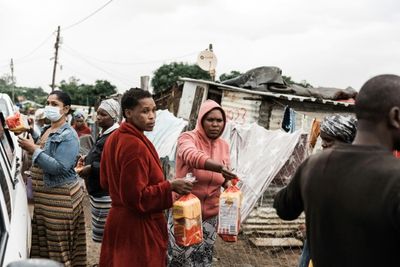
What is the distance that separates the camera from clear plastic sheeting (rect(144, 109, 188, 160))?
632 centimetres

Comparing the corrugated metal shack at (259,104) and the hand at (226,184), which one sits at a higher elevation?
the corrugated metal shack at (259,104)

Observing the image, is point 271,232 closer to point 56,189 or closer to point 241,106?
point 241,106

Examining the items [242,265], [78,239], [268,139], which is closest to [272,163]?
[268,139]

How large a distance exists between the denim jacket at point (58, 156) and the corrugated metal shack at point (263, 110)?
3055 mm

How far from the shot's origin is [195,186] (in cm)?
351

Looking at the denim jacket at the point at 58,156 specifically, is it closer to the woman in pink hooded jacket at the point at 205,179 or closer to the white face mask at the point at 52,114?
the white face mask at the point at 52,114

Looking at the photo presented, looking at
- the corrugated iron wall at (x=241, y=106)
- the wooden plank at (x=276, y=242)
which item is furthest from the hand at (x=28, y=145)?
the corrugated iron wall at (x=241, y=106)

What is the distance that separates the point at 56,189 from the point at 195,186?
1281mm

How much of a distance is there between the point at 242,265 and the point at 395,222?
171 inches

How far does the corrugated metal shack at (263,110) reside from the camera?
6.39 metres

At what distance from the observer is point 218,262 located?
5.48 meters

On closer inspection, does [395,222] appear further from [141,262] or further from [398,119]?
[141,262]

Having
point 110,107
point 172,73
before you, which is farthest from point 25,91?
point 110,107

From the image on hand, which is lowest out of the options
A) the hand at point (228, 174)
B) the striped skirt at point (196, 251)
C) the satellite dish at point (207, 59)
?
the striped skirt at point (196, 251)
